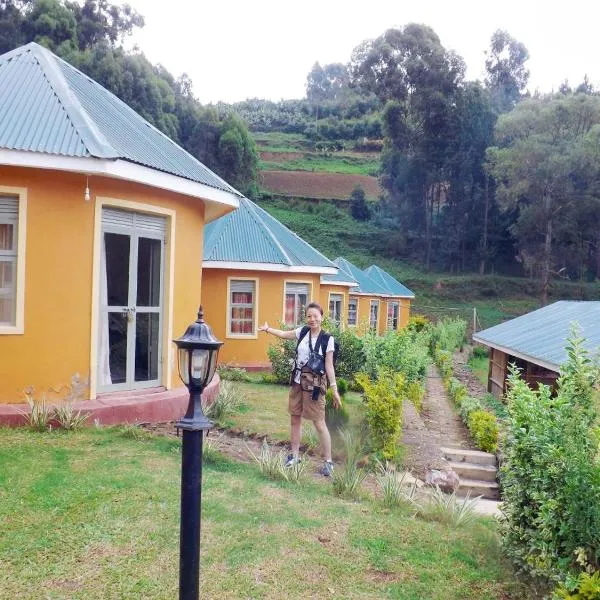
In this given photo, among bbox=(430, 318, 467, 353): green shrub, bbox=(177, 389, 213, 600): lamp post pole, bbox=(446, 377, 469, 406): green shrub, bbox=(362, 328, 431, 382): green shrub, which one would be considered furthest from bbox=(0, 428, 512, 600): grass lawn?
bbox=(430, 318, 467, 353): green shrub

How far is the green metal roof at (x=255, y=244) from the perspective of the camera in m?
16.8

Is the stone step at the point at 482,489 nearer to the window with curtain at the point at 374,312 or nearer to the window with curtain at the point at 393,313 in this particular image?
the window with curtain at the point at 374,312

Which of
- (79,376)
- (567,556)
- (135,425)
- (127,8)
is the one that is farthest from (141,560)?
(127,8)

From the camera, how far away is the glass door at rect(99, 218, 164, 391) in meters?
7.92

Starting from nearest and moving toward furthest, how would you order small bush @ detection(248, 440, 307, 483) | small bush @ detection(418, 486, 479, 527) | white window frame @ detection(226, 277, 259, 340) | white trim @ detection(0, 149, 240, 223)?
small bush @ detection(418, 486, 479, 527) → small bush @ detection(248, 440, 307, 483) → white trim @ detection(0, 149, 240, 223) → white window frame @ detection(226, 277, 259, 340)

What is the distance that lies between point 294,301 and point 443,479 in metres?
10.5

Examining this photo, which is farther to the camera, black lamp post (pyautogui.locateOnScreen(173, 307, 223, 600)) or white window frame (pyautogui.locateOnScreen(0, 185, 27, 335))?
white window frame (pyautogui.locateOnScreen(0, 185, 27, 335))

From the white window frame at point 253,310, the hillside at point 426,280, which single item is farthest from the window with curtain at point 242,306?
the hillside at point 426,280

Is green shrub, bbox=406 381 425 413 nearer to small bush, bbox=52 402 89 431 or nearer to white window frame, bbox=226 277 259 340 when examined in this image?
white window frame, bbox=226 277 259 340

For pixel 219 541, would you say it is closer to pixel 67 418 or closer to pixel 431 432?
pixel 67 418

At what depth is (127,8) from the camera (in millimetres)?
46094

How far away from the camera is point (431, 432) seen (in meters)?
12.2

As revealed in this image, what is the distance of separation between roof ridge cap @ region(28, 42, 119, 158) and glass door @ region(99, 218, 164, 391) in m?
1.06

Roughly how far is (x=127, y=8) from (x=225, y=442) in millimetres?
45991
